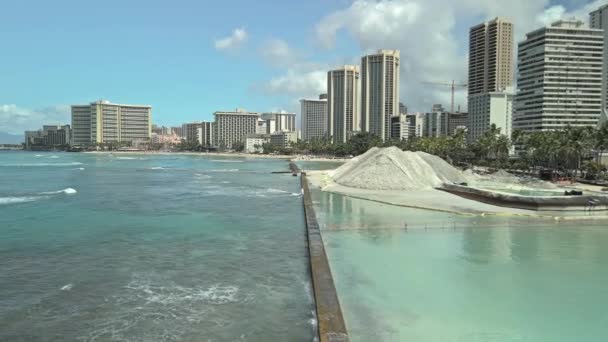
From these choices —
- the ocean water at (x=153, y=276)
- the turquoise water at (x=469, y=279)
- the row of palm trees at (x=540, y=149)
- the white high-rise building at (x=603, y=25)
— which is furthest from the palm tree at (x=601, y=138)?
the white high-rise building at (x=603, y=25)

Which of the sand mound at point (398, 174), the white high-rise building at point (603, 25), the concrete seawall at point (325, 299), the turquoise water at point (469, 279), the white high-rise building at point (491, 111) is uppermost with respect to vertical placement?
the white high-rise building at point (603, 25)

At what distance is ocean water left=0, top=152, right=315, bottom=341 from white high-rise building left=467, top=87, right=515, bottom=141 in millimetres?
167435

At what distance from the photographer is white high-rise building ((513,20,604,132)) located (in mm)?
148000

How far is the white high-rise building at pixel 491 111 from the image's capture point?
188m

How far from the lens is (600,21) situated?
178625 millimetres

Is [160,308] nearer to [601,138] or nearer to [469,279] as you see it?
[469,279]

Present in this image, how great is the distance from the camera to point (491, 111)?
18750 cm

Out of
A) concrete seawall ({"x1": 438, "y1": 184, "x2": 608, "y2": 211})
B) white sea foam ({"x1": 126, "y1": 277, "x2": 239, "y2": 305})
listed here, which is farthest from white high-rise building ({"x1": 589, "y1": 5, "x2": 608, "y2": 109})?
white sea foam ({"x1": 126, "y1": 277, "x2": 239, "y2": 305})

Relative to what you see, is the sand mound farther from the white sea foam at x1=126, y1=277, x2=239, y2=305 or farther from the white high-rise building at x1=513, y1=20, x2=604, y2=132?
the white high-rise building at x1=513, y1=20, x2=604, y2=132

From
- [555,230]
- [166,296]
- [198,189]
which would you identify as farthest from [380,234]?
[198,189]

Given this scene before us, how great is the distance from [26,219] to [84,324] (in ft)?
82.4

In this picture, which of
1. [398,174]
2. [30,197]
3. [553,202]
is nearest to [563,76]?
[398,174]

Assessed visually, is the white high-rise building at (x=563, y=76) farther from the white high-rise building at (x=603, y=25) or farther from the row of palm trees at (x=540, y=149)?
the row of palm trees at (x=540, y=149)

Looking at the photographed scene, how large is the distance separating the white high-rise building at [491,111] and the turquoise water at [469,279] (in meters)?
165
